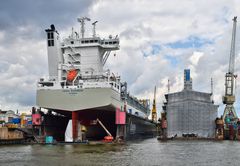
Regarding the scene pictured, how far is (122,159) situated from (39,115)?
91.5 feet

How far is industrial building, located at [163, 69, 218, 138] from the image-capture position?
74.9m

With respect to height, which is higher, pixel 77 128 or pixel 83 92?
pixel 83 92

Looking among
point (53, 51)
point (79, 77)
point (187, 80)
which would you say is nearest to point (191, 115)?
point (187, 80)

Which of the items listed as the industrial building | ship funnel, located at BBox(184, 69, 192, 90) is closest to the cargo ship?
the industrial building

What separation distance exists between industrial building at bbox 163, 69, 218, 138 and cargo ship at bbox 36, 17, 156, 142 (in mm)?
10659

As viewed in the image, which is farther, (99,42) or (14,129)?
(99,42)

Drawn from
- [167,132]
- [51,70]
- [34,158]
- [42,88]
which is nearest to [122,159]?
[34,158]

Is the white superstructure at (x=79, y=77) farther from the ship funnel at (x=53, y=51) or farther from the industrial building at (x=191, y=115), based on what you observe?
the industrial building at (x=191, y=115)

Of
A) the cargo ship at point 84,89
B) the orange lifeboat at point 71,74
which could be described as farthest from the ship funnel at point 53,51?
the orange lifeboat at point 71,74

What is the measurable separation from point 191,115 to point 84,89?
94.2ft

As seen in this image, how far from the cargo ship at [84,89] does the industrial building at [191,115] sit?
1066 cm

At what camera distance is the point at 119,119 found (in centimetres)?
5747

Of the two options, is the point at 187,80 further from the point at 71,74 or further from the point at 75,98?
the point at 75,98

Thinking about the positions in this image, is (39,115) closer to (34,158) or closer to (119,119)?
(119,119)
